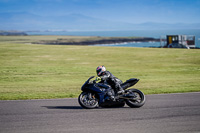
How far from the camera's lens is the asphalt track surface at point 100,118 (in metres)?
7.95

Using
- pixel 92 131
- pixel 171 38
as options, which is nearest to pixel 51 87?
pixel 92 131

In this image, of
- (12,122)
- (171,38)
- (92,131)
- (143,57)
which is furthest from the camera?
(171,38)

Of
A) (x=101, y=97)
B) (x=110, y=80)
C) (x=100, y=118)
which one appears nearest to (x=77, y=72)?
(x=110, y=80)

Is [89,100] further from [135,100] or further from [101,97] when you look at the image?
[135,100]

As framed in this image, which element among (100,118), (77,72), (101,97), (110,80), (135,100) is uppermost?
(110,80)

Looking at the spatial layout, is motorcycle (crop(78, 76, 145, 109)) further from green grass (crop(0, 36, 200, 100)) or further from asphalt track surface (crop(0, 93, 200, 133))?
green grass (crop(0, 36, 200, 100))

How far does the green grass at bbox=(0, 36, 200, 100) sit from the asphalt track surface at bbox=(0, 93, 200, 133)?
11.0 feet

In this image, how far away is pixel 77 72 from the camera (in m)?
25.4

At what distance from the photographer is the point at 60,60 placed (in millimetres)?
34844

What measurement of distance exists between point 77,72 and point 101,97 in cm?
1495

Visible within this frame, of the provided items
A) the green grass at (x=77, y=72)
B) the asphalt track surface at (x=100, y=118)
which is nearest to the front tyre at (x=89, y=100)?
the asphalt track surface at (x=100, y=118)

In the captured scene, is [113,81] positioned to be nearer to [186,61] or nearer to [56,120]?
[56,120]

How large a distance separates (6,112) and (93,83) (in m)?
3.00

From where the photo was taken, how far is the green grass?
1642 cm
